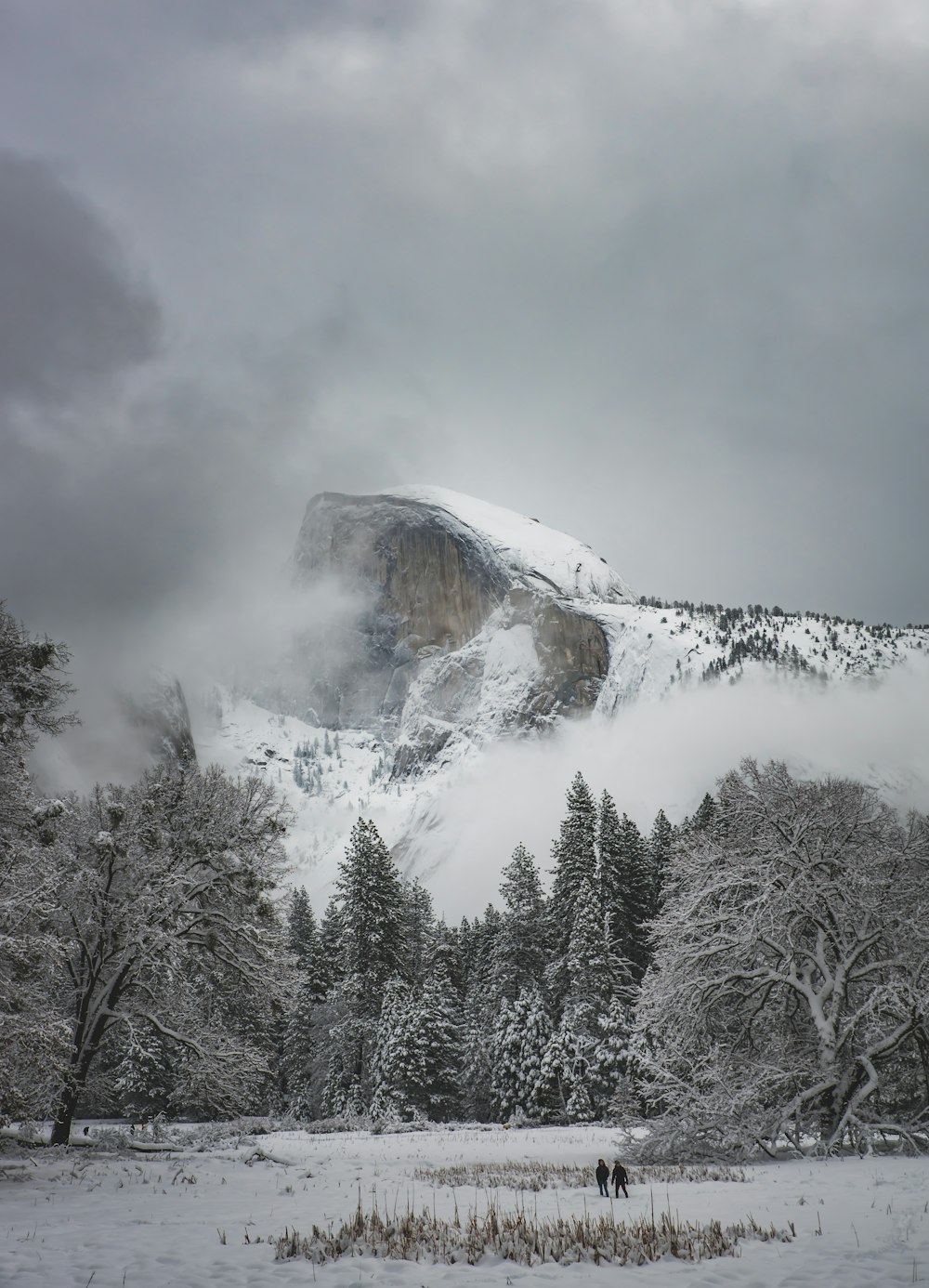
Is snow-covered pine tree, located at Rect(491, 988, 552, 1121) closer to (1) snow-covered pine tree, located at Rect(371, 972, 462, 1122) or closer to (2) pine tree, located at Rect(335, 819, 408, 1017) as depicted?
(1) snow-covered pine tree, located at Rect(371, 972, 462, 1122)

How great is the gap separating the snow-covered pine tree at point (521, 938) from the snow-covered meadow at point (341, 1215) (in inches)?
821

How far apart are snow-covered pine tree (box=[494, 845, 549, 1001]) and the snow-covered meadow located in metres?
20.8

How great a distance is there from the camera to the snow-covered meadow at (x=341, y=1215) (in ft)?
23.4

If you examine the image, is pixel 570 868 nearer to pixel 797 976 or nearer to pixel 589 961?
pixel 589 961

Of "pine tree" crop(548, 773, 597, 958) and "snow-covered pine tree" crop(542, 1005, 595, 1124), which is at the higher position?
"pine tree" crop(548, 773, 597, 958)

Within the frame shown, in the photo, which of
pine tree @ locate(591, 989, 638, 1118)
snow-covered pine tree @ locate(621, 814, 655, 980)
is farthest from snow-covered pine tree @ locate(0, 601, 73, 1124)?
snow-covered pine tree @ locate(621, 814, 655, 980)

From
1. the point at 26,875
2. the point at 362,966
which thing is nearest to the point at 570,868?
the point at 362,966

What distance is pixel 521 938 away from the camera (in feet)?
133

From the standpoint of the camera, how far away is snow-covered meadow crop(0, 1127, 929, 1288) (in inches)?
281

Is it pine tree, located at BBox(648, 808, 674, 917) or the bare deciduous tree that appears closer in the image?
the bare deciduous tree

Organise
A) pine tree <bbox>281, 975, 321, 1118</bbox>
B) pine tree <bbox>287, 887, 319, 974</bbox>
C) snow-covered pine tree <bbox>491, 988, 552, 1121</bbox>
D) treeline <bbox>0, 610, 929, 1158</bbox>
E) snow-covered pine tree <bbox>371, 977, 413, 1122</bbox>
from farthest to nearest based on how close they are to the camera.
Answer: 1. pine tree <bbox>287, 887, 319, 974</bbox>
2. pine tree <bbox>281, 975, 321, 1118</bbox>
3. snow-covered pine tree <bbox>371, 977, 413, 1122</bbox>
4. snow-covered pine tree <bbox>491, 988, 552, 1121</bbox>
5. treeline <bbox>0, 610, 929, 1158</bbox>

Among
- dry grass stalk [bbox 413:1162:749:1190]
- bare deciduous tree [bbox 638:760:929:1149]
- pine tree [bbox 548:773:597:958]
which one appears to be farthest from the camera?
pine tree [bbox 548:773:597:958]

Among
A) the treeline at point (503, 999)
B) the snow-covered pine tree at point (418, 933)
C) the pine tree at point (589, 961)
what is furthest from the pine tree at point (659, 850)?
the snow-covered pine tree at point (418, 933)

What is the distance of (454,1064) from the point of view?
42.4 metres
